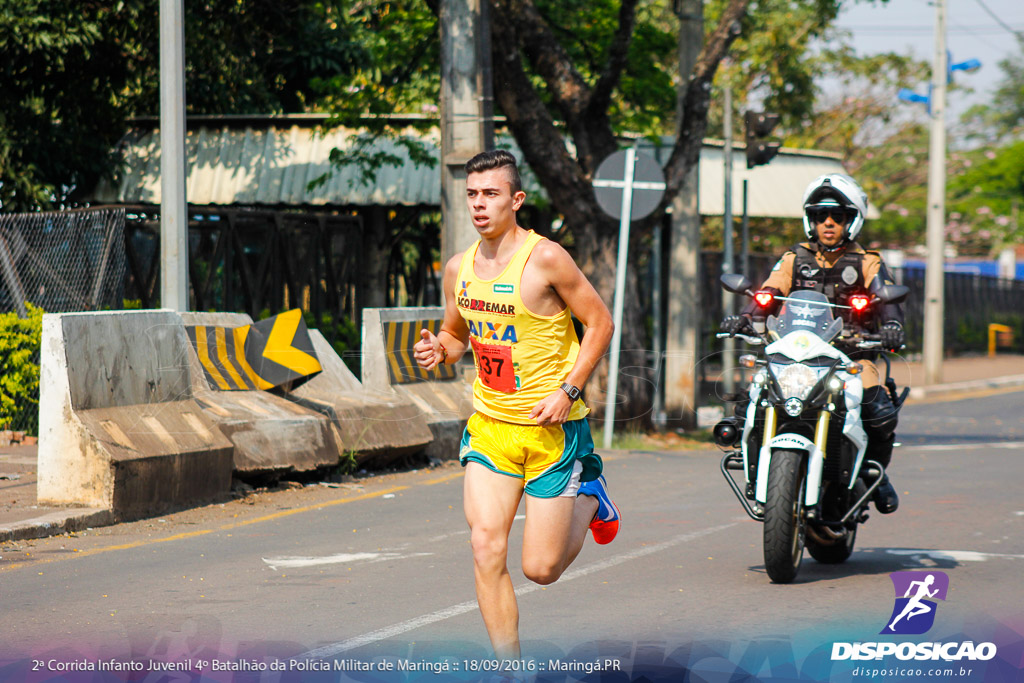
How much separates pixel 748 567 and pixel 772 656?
189cm

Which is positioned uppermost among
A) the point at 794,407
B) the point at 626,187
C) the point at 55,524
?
the point at 626,187

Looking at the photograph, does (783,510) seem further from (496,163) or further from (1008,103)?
(1008,103)

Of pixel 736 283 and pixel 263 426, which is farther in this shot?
pixel 263 426

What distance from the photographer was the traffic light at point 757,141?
1517 cm

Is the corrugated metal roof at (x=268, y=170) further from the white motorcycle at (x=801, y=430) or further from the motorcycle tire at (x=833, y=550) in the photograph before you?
the white motorcycle at (x=801, y=430)

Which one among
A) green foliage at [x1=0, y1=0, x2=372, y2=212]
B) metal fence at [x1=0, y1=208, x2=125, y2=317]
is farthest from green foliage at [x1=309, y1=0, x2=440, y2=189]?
metal fence at [x1=0, y1=208, x2=125, y2=317]

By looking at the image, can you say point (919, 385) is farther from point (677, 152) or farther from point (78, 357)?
point (78, 357)

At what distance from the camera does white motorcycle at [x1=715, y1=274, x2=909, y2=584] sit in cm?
613

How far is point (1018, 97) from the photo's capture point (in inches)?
3169

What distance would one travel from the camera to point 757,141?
15.5m

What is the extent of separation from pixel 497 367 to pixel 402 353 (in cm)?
745

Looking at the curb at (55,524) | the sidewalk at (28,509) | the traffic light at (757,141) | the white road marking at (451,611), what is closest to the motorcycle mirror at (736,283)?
the sidewalk at (28,509)

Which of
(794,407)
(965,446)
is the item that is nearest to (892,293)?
(794,407)

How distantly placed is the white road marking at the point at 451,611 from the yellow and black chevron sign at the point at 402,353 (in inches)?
180
